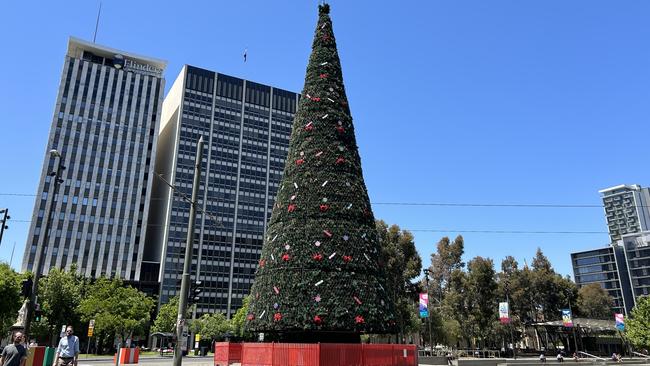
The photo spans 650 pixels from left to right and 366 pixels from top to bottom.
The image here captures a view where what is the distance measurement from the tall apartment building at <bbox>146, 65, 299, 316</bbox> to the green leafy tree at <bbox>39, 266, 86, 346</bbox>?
3654 centimetres

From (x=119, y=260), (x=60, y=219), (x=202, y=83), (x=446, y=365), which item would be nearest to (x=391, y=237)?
(x=446, y=365)

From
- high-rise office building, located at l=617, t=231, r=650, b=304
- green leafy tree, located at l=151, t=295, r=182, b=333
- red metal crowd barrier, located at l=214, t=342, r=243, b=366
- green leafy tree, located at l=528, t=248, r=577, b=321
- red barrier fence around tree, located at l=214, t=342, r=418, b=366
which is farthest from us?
high-rise office building, located at l=617, t=231, r=650, b=304

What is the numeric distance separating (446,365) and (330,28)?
28.5 metres

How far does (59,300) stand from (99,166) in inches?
1721

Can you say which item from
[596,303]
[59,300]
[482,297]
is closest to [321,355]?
[482,297]

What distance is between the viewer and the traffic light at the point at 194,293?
51.2 ft

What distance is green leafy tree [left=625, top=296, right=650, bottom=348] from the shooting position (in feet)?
182

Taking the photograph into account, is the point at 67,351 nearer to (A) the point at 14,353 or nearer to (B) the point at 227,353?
(A) the point at 14,353

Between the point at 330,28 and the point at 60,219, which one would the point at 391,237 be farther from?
the point at 60,219

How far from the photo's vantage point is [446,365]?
36750mm

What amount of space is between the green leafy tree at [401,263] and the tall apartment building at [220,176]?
62002 mm

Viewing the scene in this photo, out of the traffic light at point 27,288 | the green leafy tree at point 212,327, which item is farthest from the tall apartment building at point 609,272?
the traffic light at point 27,288

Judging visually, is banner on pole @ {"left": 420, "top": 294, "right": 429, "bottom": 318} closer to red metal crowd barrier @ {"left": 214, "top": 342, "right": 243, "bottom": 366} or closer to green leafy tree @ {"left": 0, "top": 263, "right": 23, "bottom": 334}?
red metal crowd barrier @ {"left": 214, "top": 342, "right": 243, "bottom": 366}

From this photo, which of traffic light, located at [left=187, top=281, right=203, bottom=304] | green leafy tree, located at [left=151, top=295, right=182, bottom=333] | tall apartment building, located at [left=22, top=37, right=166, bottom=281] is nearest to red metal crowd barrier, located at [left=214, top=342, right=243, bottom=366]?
traffic light, located at [left=187, top=281, right=203, bottom=304]
